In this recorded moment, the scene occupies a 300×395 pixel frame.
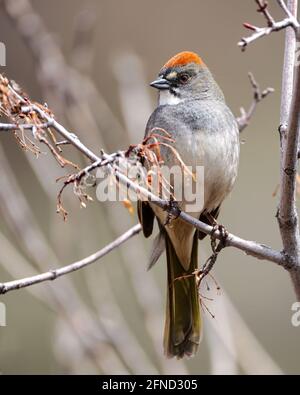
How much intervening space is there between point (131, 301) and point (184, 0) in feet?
9.92

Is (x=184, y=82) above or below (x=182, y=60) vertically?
below

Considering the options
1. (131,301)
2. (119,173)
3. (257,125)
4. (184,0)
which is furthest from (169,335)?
(184,0)

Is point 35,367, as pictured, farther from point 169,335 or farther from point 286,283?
point 286,283

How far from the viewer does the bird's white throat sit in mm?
4297

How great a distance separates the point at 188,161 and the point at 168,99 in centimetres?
53

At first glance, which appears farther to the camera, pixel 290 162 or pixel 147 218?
pixel 147 218

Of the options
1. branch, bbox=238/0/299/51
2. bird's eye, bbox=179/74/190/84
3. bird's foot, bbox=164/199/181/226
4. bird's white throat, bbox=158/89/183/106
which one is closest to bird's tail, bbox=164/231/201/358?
bird's foot, bbox=164/199/181/226

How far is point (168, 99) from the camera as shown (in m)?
4.32

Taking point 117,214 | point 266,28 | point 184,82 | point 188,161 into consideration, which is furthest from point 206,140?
point 266,28

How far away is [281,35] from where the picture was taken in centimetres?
789

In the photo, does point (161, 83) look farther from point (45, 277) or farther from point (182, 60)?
point (45, 277)

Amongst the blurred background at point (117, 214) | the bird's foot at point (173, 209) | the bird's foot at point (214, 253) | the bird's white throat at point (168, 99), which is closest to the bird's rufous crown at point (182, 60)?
the bird's white throat at point (168, 99)

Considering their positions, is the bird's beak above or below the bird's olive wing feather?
above

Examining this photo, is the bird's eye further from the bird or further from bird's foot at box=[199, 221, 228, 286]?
bird's foot at box=[199, 221, 228, 286]
